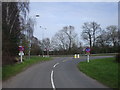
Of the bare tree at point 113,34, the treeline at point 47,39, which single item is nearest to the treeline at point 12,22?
the treeline at point 47,39

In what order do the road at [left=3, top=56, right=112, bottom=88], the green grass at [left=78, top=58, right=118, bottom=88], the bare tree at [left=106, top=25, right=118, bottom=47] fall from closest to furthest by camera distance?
the road at [left=3, top=56, right=112, bottom=88] < the green grass at [left=78, top=58, right=118, bottom=88] < the bare tree at [left=106, top=25, right=118, bottom=47]

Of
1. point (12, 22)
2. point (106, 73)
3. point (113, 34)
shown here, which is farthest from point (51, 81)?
point (113, 34)

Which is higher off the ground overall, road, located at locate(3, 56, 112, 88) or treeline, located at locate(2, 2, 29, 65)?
treeline, located at locate(2, 2, 29, 65)

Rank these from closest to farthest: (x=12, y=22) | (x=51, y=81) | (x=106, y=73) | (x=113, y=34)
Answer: (x=51, y=81)
(x=106, y=73)
(x=12, y=22)
(x=113, y=34)

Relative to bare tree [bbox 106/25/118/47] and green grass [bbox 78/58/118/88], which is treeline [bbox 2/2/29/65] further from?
bare tree [bbox 106/25/118/47]

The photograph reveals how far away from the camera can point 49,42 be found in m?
99.3

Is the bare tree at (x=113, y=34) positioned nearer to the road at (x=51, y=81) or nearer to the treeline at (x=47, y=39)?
the treeline at (x=47, y=39)

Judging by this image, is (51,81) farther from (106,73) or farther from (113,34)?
(113,34)

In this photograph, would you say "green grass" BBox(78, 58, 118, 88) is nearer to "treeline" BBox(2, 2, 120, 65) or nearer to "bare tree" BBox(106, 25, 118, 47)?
"treeline" BBox(2, 2, 120, 65)

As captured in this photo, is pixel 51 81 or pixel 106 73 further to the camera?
pixel 106 73

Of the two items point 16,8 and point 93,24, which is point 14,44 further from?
point 93,24

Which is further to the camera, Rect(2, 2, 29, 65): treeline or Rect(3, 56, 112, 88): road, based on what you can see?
Rect(2, 2, 29, 65): treeline

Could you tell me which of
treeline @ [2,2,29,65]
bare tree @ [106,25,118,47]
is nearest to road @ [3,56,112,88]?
treeline @ [2,2,29,65]

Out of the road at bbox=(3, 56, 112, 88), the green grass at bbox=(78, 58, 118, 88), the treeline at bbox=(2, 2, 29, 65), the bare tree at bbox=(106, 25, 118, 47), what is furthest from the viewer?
the bare tree at bbox=(106, 25, 118, 47)
